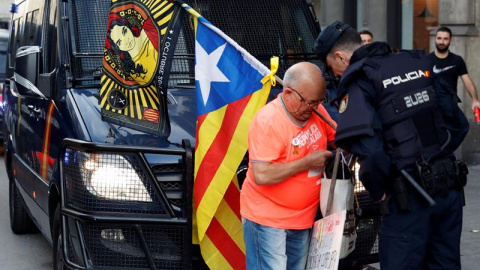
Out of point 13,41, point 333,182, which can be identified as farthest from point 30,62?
point 13,41

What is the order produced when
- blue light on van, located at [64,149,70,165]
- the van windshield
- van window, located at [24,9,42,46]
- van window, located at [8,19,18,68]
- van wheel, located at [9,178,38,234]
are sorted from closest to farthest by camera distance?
blue light on van, located at [64,149,70,165] < the van windshield < van window, located at [24,9,42,46] < van wheel, located at [9,178,38,234] < van window, located at [8,19,18,68]

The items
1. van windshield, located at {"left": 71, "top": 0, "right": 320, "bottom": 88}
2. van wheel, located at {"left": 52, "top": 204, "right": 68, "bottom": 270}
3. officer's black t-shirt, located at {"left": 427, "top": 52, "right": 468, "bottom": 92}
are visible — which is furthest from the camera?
officer's black t-shirt, located at {"left": 427, "top": 52, "right": 468, "bottom": 92}

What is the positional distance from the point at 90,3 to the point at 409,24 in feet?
32.2

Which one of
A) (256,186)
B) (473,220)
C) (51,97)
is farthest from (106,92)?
(473,220)

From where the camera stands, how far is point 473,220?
9.46 metres

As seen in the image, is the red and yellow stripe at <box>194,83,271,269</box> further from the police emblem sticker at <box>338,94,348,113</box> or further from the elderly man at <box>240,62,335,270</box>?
the police emblem sticker at <box>338,94,348,113</box>

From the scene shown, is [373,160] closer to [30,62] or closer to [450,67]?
[30,62]

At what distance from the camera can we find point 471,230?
8930 mm

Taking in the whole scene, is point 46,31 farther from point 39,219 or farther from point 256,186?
point 256,186

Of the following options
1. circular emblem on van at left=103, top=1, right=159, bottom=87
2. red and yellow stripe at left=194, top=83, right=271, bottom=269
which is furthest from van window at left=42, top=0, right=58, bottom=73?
red and yellow stripe at left=194, top=83, right=271, bottom=269

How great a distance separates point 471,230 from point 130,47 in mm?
4352

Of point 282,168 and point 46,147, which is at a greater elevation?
point 282,168

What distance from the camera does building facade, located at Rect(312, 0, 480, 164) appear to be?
13523 mm

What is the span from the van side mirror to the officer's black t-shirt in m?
5.28
